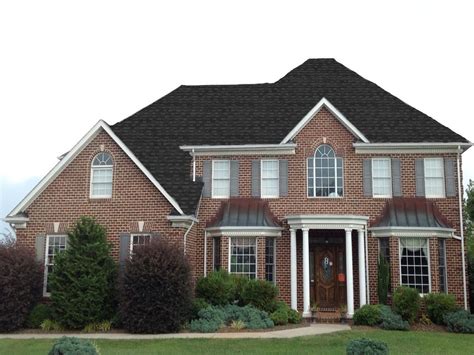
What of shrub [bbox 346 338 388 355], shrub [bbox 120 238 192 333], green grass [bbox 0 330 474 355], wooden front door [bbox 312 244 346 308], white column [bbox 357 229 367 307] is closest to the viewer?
shrub [bbox 346 338 388 355]

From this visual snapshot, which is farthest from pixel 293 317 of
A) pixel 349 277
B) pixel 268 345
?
pixel 268 345

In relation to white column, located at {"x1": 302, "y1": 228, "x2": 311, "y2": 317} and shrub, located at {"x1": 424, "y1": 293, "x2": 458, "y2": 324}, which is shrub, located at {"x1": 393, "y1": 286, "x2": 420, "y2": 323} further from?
white column, located at {"x1": 302, "y1": 228, "x2": 311, "y2": 317}

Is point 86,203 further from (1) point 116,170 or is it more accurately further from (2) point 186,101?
(2) point 186,101

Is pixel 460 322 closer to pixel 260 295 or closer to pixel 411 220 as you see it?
pixel 411 220

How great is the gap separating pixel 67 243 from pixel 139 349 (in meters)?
7.32

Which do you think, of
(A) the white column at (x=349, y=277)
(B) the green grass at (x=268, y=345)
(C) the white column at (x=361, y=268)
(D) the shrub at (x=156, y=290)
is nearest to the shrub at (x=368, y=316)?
(A) the white column at (x=349, y=277)

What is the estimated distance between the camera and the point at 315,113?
23172 mm

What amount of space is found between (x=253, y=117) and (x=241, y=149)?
2.45m

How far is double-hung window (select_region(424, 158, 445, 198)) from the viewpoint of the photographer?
894 inches

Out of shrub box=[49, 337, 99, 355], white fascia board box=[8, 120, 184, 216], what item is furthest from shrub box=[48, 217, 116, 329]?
shrub box=[49, 337, 99, 355]

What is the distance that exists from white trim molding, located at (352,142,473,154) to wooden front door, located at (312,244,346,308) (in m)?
3.97

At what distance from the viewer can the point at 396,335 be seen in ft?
56.0

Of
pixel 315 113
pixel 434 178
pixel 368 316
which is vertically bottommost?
pixel 368 316

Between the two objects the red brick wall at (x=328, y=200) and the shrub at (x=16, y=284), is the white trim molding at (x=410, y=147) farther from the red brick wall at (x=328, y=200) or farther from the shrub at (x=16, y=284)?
the shrub at (x=16, y=284)
